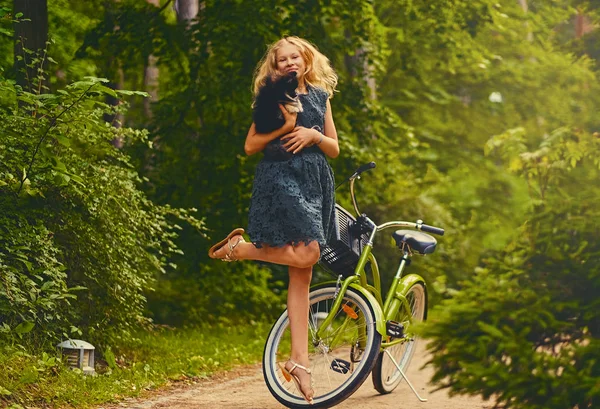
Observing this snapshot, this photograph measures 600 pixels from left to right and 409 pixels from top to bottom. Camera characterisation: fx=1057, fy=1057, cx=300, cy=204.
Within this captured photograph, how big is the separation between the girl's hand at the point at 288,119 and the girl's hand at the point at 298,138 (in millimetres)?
28

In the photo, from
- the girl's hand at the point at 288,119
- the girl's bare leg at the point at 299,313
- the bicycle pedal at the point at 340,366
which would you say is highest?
the girl's hand at the point at 288,119

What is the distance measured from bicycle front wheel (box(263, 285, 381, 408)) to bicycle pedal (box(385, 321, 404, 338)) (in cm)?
21

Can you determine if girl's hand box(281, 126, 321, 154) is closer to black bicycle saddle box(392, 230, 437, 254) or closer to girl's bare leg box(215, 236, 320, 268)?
girl's bare leg box(215, 236, 320, 268)

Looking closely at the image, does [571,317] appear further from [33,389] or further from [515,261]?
[33,389]

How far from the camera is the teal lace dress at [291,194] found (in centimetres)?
589

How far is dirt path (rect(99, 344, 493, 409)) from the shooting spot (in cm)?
662

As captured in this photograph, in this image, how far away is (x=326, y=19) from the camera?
12930mm

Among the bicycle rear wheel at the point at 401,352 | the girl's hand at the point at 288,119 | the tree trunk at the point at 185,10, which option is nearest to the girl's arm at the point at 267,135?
the girl's hand at the point at 288,119

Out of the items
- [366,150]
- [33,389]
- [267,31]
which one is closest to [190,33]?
[267,31]

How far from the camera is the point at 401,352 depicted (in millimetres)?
7367

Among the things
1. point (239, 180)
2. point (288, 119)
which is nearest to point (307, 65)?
point (288, 119)

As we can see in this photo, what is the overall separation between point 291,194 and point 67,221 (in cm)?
230

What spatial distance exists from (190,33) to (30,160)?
570cm

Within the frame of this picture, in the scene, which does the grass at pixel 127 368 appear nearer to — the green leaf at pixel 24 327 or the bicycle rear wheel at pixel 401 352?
the green leaf at pixel 24 327
